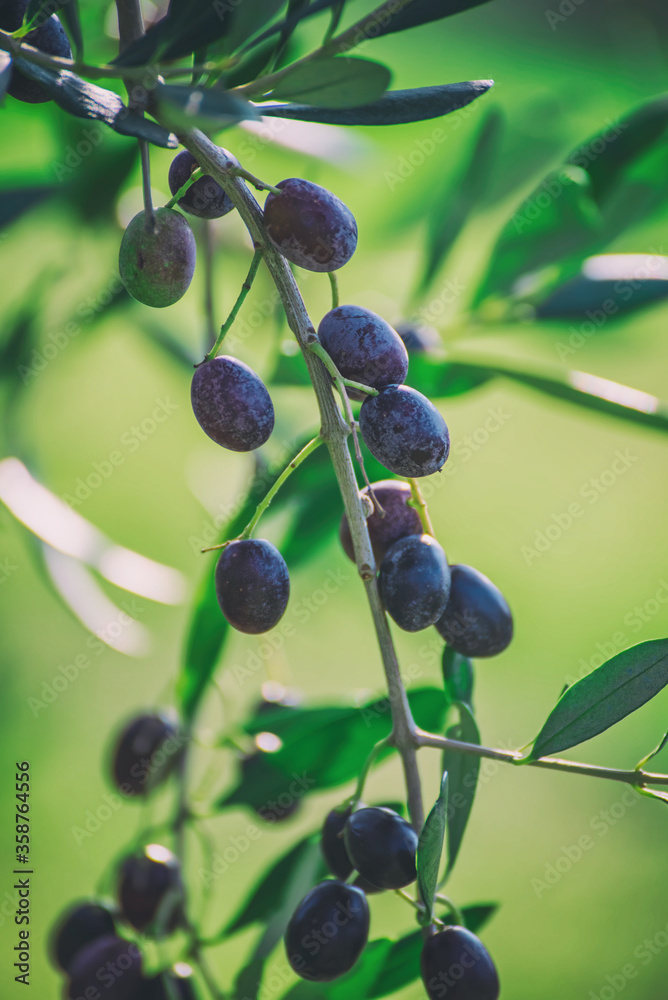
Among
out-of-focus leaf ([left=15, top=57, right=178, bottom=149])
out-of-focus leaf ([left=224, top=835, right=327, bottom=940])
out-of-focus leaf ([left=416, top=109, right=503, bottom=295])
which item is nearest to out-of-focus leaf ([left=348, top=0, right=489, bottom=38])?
out-of-focus leaf ([left=15, top=57, right=178, bottom=149])

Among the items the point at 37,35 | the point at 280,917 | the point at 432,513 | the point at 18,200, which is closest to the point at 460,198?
the point at 18,200

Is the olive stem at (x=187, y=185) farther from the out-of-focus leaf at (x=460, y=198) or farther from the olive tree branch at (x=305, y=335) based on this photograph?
the out-of-focus leaf at (x=460, y=198)

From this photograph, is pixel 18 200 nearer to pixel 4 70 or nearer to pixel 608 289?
pixel 4 70

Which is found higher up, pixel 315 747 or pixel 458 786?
pixel 458 786

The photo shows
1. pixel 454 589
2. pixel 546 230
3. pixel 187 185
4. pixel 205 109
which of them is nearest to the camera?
pixel 205 109

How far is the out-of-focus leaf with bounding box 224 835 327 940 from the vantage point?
76 centimetres

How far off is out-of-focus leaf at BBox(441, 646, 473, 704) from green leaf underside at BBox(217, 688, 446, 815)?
9 cm

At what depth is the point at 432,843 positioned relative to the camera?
1.57ft

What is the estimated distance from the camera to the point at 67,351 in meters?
1.23

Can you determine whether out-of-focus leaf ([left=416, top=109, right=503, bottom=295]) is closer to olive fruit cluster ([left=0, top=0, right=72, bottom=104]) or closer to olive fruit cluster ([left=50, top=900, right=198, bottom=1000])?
olive fruit cluster ([left=0, top=0, right=72, bottom=104])

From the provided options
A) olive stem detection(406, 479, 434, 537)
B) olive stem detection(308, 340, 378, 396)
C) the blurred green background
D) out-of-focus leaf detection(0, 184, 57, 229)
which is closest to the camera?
olive stem detection(308, 340, 378, 396)

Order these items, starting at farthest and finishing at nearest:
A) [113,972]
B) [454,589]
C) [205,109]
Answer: [113,972], [454,589], [205,109]

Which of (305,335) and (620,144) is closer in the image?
(305,335)

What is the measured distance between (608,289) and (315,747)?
62 centimetres
